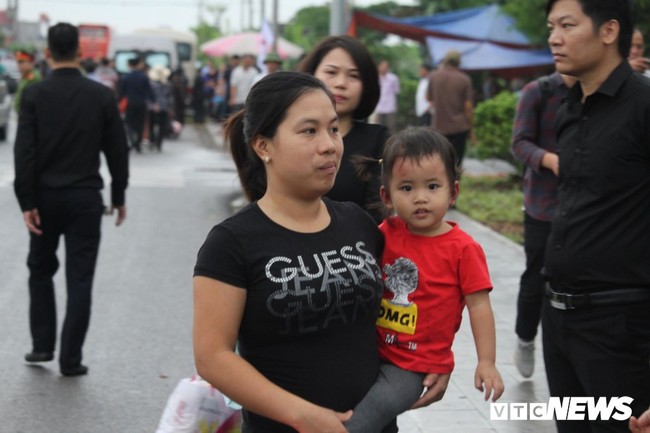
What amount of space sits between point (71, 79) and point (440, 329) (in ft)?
13.8

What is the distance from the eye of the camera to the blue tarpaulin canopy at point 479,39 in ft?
75.7

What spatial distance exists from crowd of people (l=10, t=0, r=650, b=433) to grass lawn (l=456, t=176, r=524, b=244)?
8462 mm

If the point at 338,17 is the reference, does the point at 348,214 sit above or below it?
above

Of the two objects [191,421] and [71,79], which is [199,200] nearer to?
[71,79]

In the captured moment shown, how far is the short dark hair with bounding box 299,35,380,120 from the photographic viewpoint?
4.55 metres

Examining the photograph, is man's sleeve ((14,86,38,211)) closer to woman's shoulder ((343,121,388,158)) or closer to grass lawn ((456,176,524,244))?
woman's shoulder ((343,121,388,158))

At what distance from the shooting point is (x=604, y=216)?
3.73m

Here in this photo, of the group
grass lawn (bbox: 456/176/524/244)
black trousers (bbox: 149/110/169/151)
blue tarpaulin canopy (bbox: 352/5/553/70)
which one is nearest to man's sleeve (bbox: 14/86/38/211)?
grass lawn (bbox: 456/176/524/244)

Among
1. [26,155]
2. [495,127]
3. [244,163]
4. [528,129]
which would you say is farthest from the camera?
[495,127]

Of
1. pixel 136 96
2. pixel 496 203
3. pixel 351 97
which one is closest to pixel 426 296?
pixel 351 97

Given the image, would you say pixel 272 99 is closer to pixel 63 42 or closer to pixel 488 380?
pixel 488 380

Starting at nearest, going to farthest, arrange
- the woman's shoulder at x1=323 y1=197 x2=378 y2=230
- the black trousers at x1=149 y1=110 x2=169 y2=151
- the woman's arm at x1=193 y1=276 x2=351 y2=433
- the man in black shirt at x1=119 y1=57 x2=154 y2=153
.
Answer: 1. the woman's arm at x1=193 y1=276 x2=351 y2=433
2. the woman's shoulder at x1=323 y1=197 x2=378 y2=230
3. the man in black shirt at x1=119 y1=57 x2=154 y2=153
4. the black trousers at x1=149 y1=110 x2=169 y2=151

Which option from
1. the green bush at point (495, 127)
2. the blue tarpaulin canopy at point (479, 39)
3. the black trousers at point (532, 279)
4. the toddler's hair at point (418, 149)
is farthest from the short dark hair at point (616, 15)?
the blue tarpaulin canopy at point (479, 39)

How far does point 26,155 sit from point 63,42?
0.70 meters
